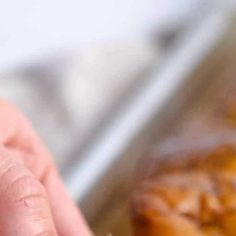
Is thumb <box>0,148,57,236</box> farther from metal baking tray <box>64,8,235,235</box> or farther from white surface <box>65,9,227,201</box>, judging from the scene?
white surface <box>65,9,227,201</box>

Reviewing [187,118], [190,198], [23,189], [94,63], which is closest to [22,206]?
[23,189]

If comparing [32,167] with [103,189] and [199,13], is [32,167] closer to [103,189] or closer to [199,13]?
[103,189]

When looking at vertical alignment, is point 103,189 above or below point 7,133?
below

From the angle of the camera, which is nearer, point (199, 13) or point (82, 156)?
point (82, 156)

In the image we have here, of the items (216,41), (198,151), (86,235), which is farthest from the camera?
(216,41)

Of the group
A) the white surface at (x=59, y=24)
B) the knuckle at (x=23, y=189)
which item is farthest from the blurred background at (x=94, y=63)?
the knuckle at (x=23, y=189)

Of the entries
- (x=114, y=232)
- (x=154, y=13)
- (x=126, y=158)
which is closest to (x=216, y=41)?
(x=154, y=13)

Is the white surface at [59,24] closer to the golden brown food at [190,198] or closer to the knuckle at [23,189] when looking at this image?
the golden brown food at [190,198]

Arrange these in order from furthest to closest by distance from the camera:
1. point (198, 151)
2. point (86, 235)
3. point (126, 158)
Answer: point (126, 158), point (198, 151), point (86, 235)
